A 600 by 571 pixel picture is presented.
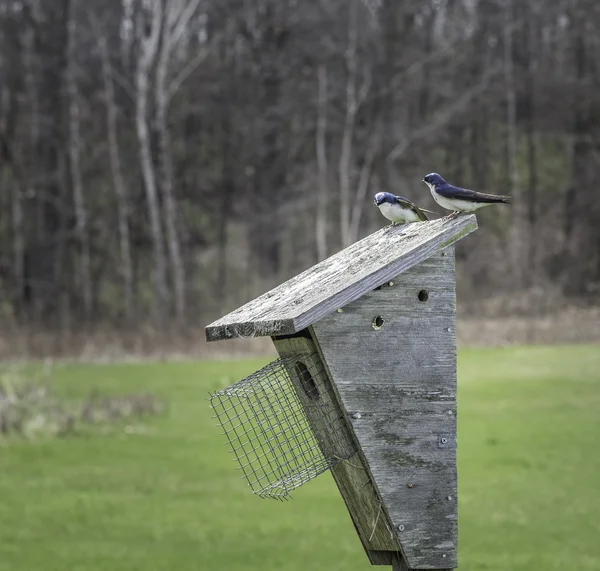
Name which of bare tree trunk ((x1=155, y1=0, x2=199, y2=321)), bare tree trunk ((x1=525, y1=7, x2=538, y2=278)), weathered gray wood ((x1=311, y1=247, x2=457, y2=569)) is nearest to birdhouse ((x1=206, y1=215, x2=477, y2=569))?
weathered gray wood ((x1=311, y1=247, x2=457, y2=569))

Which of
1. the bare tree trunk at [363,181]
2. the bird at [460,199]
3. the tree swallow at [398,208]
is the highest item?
the bird at [460,199]

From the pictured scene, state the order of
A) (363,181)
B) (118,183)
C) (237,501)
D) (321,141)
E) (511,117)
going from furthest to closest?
(511,117)
(321,141)
(363,181)
(118,183)
(237,501)

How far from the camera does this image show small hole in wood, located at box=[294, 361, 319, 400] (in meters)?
4.18

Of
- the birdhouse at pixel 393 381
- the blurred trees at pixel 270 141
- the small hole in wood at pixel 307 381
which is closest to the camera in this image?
the birdhouse at pixel 393 381

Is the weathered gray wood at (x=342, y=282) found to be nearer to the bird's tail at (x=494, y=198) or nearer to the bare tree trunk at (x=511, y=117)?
the bird's tail at (x=494, y=198)

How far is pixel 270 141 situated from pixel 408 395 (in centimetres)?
2969

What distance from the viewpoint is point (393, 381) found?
3.96 metres

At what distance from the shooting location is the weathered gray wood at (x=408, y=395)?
3.92 metres

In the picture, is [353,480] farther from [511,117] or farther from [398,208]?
[511,117]

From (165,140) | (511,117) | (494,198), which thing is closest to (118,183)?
(165,140)

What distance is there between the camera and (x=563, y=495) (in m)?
10.3

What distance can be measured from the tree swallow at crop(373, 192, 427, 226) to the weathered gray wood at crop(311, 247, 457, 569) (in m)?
0.32

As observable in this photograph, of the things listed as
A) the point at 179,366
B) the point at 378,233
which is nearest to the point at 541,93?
the point at 179,366

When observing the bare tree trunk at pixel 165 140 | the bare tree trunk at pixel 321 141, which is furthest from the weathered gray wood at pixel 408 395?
the bare tree trunk at pixel 321 141
